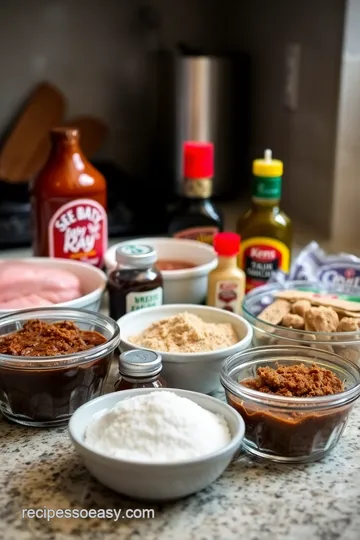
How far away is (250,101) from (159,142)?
22cm

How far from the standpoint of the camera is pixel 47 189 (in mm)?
1035

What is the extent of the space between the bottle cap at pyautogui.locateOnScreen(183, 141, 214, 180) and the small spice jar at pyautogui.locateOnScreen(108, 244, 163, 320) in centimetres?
20

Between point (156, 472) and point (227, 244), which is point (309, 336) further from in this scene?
point (156, 472)

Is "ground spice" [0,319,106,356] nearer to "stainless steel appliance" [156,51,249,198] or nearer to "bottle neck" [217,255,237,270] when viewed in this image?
"bottle neck" [217,255,237,270]

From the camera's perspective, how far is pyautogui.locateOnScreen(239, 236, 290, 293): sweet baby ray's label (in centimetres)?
108

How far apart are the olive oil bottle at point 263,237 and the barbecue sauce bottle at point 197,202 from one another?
0.07 meters

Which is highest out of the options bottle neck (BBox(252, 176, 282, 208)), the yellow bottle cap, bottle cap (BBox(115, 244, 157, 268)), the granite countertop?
the yellow bottle cap

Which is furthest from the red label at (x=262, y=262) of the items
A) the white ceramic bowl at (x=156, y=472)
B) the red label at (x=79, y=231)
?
the white ceramic bowl at (x=156, y=472)

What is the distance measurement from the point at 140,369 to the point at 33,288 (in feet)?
0.84

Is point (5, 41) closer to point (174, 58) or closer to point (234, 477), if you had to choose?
point (174, 58)

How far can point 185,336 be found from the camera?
0.85m

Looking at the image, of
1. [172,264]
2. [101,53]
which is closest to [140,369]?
[172,264]

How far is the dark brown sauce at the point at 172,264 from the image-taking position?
42.3 inches

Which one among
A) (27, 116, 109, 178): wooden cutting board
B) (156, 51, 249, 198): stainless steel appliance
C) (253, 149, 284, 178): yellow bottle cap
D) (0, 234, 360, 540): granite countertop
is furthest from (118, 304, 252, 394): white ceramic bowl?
(27, 116, 109, 178): wooden cutting board
